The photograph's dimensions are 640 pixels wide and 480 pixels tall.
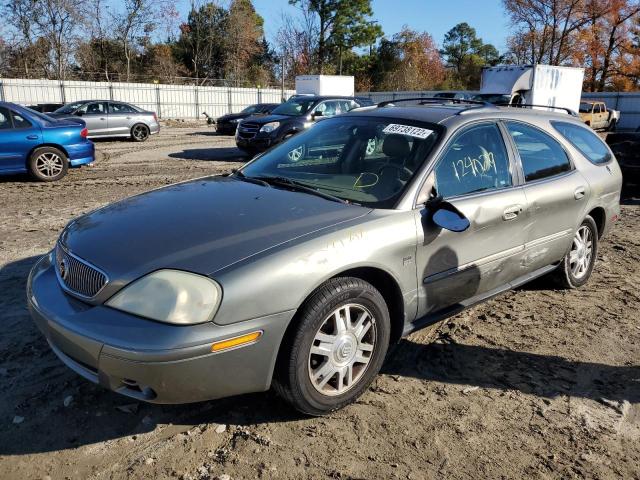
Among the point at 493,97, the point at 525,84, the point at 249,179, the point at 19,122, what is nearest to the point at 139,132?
the point at 19,122

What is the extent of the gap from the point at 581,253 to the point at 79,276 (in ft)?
13.6

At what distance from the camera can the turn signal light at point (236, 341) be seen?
7.64ft

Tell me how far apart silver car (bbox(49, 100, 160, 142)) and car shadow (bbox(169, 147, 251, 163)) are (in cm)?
351

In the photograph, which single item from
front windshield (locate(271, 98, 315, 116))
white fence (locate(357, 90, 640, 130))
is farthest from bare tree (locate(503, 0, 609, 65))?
front windshield (locate(271, 98, 315, 116))

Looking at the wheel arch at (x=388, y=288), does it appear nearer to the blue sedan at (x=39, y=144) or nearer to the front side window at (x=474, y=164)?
the front side window at (x=474, y=164)

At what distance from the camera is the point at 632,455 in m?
2.62

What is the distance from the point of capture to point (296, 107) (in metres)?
14.0

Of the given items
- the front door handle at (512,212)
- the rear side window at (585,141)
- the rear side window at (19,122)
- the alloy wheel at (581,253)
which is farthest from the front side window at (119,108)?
the front door handle at (512,212)

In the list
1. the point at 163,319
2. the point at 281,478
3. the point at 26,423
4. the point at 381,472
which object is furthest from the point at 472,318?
the point at 26,423

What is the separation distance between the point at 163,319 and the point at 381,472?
1.21 m

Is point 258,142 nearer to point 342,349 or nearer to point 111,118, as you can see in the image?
point 111,118

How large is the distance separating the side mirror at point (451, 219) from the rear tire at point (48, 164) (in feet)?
28.2

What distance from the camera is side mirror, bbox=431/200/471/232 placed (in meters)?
3.06

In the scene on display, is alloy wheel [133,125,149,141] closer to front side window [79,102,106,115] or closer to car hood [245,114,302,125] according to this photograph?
front side window [79,102,106,115]
